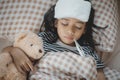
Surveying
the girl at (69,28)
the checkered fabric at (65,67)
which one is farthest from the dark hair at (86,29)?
the checkered fabric at (65,67)

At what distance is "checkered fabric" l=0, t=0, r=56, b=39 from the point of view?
136cm

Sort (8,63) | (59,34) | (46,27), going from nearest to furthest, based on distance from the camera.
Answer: (8,63) < (59,34) < (46,27)

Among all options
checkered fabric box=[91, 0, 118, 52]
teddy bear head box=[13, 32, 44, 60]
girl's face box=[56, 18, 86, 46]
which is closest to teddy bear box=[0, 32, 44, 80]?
teddy bear head box=[13, 32, 44, 60]

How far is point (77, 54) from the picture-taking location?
125 centimetres

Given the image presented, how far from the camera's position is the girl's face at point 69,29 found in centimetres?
119

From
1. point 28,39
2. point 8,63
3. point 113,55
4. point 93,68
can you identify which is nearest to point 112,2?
point 113,55

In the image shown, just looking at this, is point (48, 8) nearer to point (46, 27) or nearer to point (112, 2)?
point (46, 27)

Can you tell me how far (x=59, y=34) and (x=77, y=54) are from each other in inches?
4.7

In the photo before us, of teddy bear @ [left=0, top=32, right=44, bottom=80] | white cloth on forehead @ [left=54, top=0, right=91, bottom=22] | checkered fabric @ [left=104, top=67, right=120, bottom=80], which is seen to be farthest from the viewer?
checkered fabric @ [left=104, top=67, right=120, bottom=80]

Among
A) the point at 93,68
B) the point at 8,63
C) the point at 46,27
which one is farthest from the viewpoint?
the point at 46,27

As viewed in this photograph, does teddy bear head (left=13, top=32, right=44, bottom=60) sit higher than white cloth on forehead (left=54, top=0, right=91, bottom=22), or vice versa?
white cloth on forehead (left=54, top=0, right=91, bottom=22)

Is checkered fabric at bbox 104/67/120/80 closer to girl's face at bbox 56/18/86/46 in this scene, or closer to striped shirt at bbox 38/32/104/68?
striped shirt at bbox 38/32/104/68

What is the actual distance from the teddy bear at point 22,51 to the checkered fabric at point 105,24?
39 centimetres

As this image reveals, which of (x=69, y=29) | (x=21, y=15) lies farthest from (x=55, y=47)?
(x=21, y=15)
